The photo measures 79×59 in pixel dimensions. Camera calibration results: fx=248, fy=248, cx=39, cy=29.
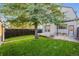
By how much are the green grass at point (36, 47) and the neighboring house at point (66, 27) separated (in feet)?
0.24

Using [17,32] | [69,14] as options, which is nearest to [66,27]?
[69,14]

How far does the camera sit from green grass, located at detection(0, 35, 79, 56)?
2166mm

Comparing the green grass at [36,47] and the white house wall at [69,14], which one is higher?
the white house wall at [69,14]

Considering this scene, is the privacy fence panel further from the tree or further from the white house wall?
the white house wall

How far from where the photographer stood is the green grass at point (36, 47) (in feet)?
7.11

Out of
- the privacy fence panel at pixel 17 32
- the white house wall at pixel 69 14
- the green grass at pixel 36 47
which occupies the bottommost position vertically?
the green grass at pixel 36 47

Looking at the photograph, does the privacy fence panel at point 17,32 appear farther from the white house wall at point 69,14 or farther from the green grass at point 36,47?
the white house wall at point 69,14

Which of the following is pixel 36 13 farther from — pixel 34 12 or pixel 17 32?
pixel 17 32

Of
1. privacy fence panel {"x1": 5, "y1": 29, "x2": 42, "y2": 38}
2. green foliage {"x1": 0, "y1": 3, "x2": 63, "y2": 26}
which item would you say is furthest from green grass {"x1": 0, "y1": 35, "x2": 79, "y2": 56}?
green foliage {"x1": 0, "y1": 3, "x2": 63, "y2": 26}

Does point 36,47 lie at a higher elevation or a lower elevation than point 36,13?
lower

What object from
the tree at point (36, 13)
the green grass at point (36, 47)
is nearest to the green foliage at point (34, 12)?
the tree at point (36, 13)

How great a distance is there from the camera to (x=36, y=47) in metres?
2.18

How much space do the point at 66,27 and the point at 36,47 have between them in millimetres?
319

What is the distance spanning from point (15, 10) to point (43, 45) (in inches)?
15.6
